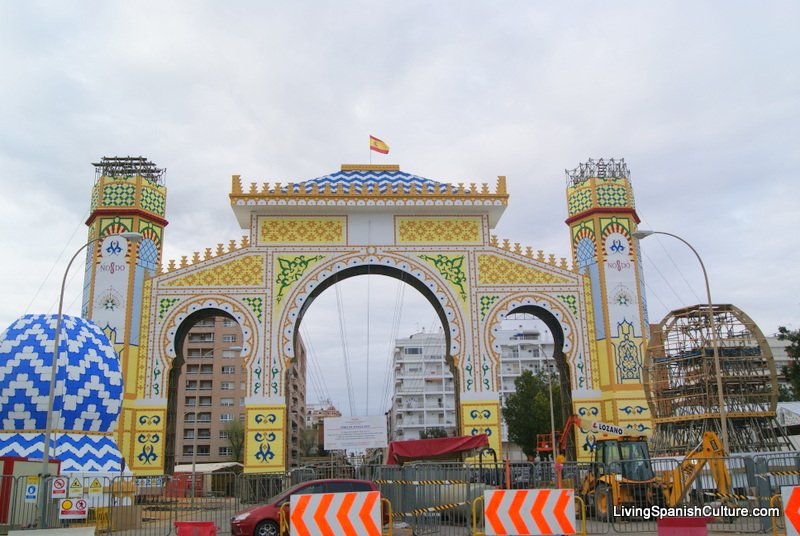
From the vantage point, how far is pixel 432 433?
261 ft

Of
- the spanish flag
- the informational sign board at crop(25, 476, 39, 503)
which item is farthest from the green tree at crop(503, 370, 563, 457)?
the informational sign board at crop(25, 476, 39, 503)

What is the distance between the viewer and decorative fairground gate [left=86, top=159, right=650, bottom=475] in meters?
26.6

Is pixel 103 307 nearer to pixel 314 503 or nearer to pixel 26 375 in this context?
pixel 26 375

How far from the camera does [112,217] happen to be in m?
28.0

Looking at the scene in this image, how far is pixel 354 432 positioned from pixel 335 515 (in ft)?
51.4

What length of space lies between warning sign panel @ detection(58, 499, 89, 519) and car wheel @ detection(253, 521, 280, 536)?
3.85 m

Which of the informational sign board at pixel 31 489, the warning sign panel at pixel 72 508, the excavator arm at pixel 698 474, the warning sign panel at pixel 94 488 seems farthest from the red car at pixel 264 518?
the excavator arm at pixel 698 474

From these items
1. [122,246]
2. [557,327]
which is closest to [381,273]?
[557,327]

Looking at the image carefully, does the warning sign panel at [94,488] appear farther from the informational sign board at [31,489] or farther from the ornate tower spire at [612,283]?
the ornate tower spire at [612,283]

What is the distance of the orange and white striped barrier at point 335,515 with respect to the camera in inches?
420

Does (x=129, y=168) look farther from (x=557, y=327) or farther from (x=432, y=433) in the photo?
(x=432, y=433)

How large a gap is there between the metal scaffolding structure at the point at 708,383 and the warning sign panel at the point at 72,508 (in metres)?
19.7

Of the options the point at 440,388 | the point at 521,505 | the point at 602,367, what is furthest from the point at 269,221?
the point at 440,388

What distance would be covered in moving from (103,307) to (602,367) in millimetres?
19195
